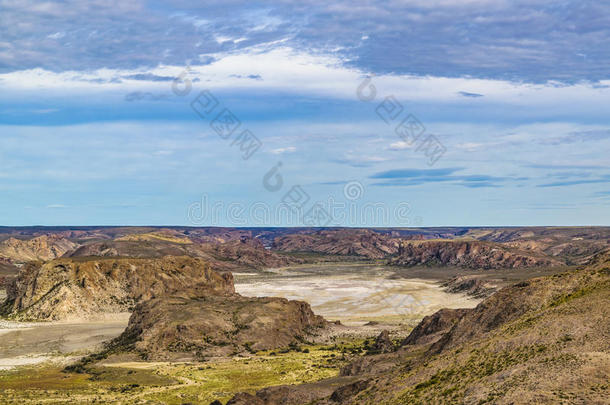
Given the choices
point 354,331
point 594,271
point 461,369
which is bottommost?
point 354,331

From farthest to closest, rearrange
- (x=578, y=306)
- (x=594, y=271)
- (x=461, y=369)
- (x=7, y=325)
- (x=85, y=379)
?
(x=7, y=325) < (x=85, y=379) < (x=594, y=271) < (x=578, y=306) < (x=461, y=369)

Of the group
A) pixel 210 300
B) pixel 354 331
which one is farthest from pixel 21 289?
pixel 354 331

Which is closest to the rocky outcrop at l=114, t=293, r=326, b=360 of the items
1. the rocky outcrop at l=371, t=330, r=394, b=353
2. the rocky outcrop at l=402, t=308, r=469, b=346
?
the rocky outcrop at l=371, t=330, r=394, b=353

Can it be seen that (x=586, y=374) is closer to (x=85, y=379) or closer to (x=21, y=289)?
(x=85, y=379)

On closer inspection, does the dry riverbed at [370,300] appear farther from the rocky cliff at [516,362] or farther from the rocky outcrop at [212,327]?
the rocky cliff at [516,362]

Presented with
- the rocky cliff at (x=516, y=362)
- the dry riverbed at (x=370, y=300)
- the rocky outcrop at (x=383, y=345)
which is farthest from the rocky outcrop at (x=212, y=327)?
the rocky cliff at (x=516, y=362)

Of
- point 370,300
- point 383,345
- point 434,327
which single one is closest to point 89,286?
point 370,300

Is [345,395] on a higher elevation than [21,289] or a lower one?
lower
